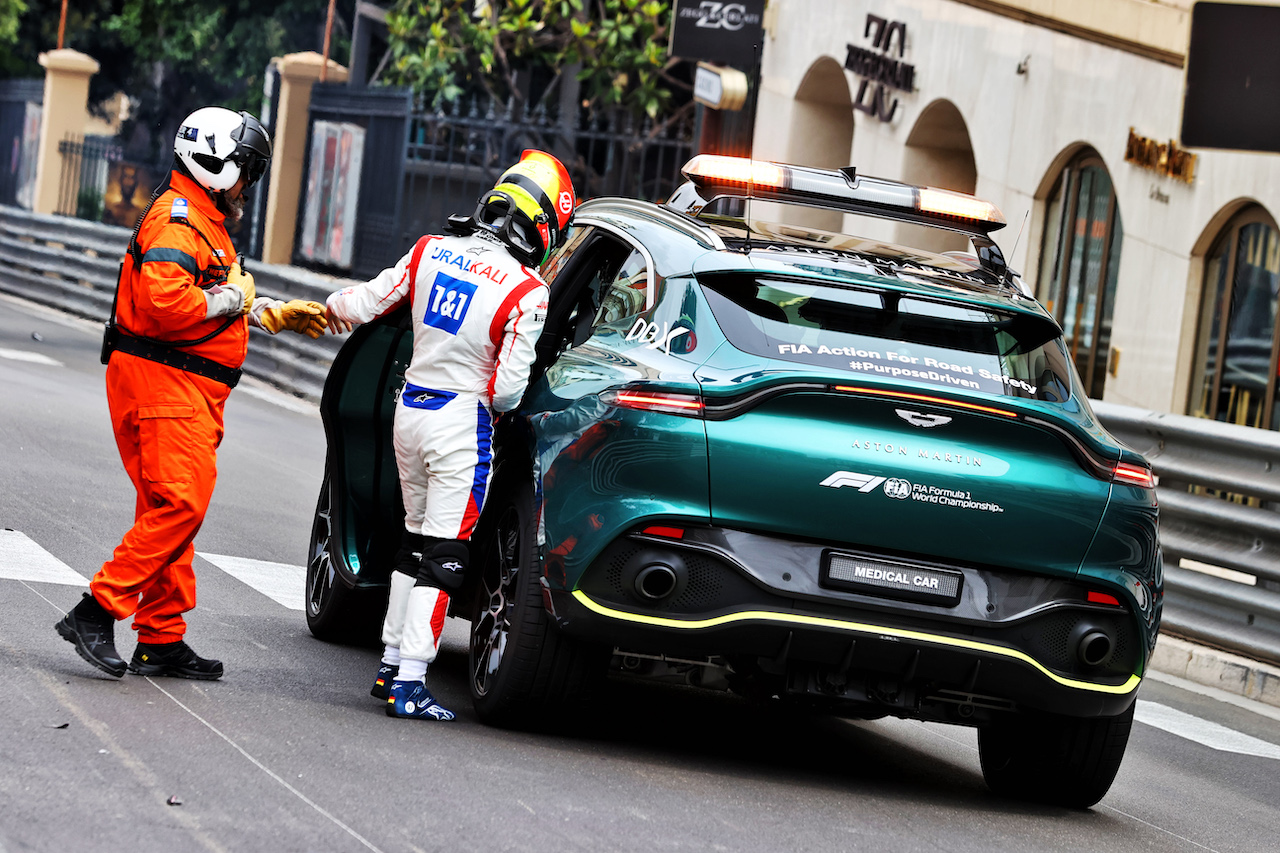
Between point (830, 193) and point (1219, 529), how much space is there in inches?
177

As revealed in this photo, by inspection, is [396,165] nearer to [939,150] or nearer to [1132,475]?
[939,150]

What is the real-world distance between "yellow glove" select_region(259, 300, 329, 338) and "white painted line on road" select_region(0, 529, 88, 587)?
6.17ft

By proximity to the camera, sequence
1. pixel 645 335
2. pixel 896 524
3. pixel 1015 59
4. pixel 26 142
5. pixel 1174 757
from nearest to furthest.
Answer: pixel 896 524 < pixel 645 335 < pixel 1174 757 < pixel 1015 59 < pixel 26 142

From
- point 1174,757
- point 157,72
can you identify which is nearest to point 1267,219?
point 1174,757

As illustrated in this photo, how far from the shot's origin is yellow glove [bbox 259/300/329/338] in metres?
6.30

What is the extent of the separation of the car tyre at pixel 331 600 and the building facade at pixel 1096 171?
25.1ft

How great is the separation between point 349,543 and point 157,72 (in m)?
40.5

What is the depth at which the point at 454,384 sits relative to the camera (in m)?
6.15

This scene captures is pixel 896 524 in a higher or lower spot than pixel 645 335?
lower

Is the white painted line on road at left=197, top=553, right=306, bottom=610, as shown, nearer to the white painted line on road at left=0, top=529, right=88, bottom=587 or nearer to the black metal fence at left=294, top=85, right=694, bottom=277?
the white painted line on road at left=0, top=529, right=88, bottom=587

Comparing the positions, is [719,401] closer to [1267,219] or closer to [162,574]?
[162,574]

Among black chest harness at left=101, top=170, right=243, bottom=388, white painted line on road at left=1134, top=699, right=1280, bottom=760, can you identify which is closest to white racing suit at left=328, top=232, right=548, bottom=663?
black chest harness at left=101, top=170, right=243, bottom=388

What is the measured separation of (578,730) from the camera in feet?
20.4

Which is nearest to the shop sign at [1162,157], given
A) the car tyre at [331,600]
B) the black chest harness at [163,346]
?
the car tyre at [331,600]
